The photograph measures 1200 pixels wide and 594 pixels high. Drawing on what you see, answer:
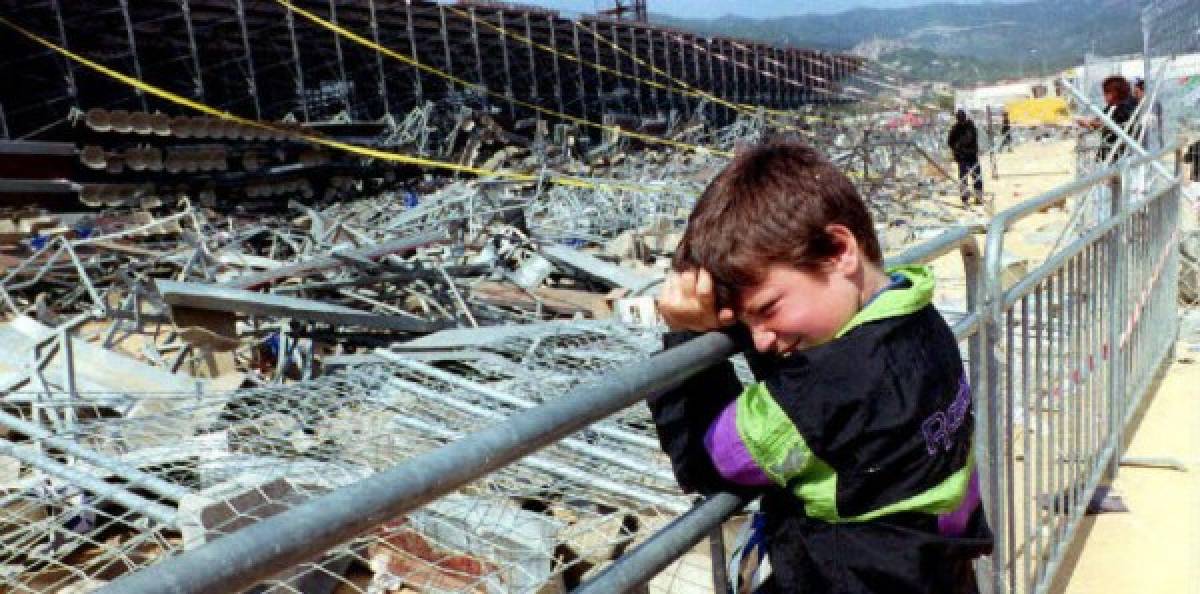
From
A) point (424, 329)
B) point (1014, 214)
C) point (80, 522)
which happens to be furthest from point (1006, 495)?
point (424, 329)

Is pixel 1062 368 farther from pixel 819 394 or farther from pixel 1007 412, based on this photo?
pixel 819 394

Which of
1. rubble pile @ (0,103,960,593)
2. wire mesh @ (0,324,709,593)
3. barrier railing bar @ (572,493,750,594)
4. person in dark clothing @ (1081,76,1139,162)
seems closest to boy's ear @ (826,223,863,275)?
barrier railing bar @ (572,493,750,594)

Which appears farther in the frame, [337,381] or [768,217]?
[337,381]

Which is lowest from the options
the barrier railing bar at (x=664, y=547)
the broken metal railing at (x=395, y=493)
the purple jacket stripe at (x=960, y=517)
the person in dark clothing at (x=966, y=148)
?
the person in dark clothing at (x=966, y=148)

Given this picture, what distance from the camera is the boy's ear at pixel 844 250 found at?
150 cm

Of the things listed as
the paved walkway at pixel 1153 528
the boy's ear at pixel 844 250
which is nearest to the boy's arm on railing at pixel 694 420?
the boy's ear at pixel 844 250

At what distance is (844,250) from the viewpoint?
1.53 metres

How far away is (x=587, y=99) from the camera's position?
35281mm

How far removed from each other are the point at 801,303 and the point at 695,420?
26 centimetres

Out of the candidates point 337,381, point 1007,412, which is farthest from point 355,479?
point 1007,412

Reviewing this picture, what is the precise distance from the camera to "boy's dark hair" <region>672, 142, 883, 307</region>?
1.47 m

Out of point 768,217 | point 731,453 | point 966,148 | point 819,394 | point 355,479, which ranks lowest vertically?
point 966,148

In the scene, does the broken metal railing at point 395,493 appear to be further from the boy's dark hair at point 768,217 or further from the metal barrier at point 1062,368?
the metal barrier at point 1062,368

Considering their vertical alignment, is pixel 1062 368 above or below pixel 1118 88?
below
